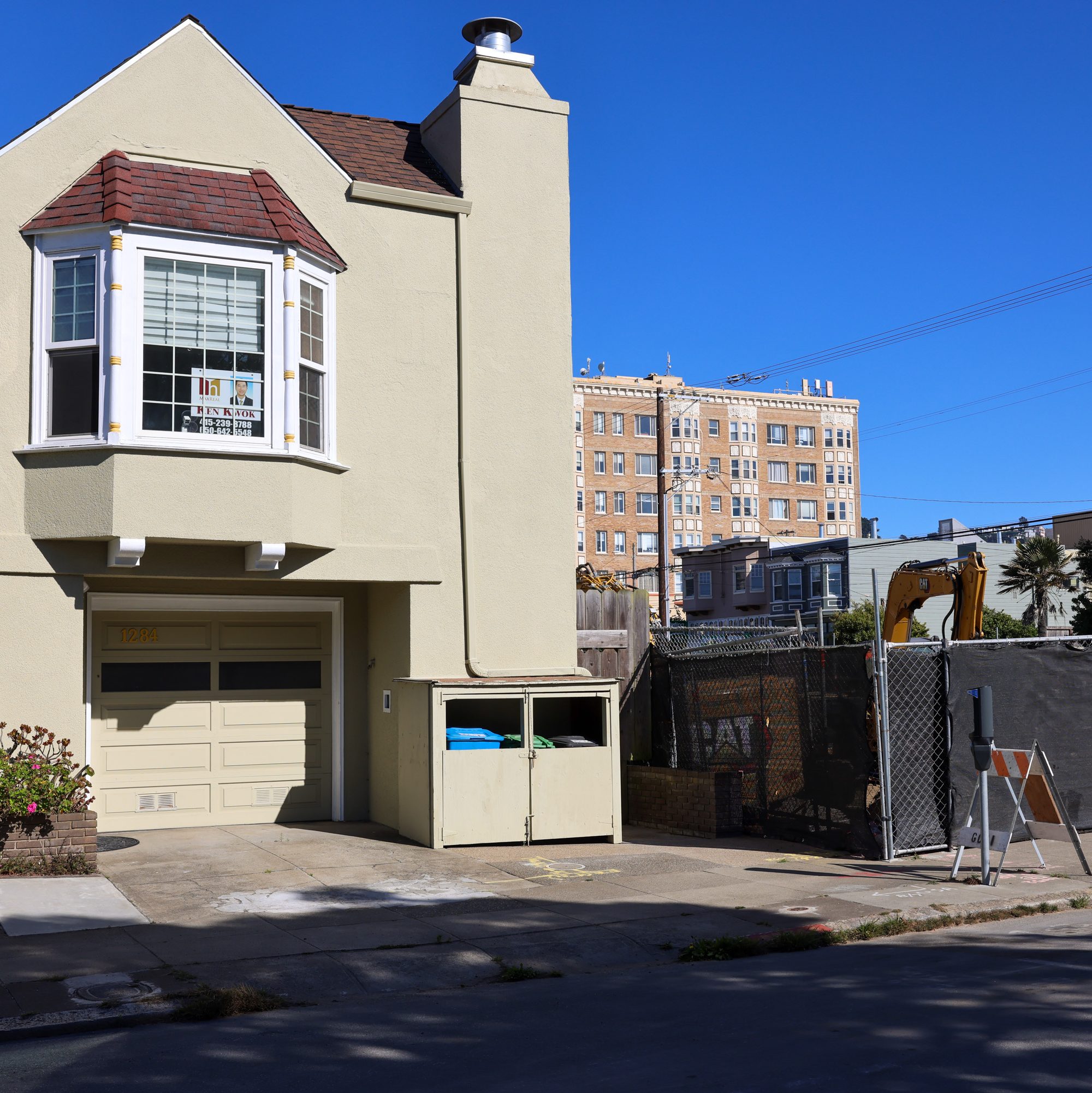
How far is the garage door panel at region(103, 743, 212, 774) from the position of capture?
43.4ft

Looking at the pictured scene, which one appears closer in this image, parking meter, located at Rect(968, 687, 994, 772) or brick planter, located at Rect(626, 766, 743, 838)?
parking meter, located at Rect(968, 687, 994, 772)

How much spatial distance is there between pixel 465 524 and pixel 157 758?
425cm

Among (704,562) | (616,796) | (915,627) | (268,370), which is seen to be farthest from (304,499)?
(704,562)

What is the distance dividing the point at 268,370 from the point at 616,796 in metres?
5.71

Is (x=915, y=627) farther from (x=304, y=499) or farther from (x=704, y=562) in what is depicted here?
(x=304, y=499)

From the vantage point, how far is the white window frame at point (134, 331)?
11.7 metres

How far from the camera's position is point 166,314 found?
12.0 meters

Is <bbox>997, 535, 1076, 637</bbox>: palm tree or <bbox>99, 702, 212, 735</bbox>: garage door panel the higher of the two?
<bbox>997, 535, 1076, 637</bbox>: palm tree

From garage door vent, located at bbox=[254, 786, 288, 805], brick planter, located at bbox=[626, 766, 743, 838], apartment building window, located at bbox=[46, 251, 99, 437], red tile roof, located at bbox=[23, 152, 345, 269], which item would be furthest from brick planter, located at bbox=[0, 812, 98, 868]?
brick planter, located at bbox=[626, 766, 743, 838]

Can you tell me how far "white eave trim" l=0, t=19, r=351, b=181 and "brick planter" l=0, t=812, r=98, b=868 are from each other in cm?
646

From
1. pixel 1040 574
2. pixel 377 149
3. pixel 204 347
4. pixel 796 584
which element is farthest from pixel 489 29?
pixel 796 584

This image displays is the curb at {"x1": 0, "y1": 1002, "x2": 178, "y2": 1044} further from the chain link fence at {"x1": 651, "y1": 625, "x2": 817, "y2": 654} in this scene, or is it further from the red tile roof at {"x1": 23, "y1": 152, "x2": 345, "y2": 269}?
the chain link fence at {"x1": 651, "y1": 625, "x2": 817, "y2": 654}

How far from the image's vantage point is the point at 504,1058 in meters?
5.98

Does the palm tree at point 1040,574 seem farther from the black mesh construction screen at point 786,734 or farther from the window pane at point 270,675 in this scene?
Answer: the window pane at point 270,675
